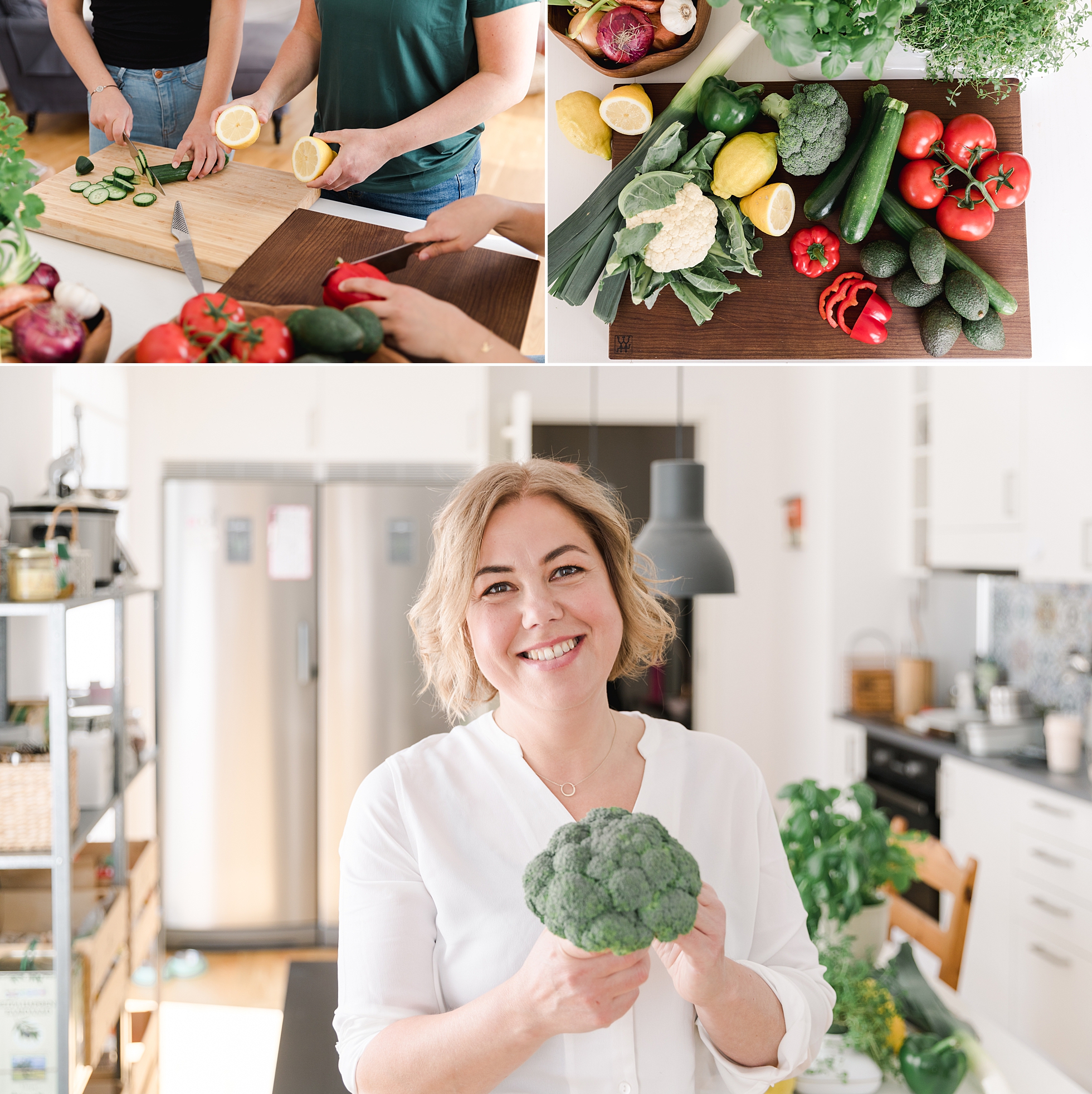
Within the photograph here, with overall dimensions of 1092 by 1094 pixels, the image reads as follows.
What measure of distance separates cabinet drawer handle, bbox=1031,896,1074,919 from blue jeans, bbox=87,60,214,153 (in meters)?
3.16

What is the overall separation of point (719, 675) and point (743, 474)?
998 mm

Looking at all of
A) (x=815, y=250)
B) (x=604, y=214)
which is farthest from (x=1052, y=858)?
(x=604, y=214)

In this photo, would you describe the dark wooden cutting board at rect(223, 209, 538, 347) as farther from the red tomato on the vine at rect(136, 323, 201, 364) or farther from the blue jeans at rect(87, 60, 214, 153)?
the blue jeans at rect(87, 60, 214, 153)

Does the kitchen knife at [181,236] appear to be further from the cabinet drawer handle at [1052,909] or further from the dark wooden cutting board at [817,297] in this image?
the cabinet drawer handle at [1052,909]

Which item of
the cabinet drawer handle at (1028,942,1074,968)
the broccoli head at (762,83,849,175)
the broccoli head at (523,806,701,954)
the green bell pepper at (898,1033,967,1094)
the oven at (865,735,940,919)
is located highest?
the broccoli head at (762,83,849,175)

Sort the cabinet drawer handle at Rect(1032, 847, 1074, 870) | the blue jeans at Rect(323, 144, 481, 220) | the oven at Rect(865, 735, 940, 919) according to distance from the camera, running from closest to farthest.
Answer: the blue jeans at Rect(323, 144, 481, 220)
the cabinet drawer handle at Rect(1032, 847, 1074, 870)
the oven at Rect(865, 735, 940, 919)

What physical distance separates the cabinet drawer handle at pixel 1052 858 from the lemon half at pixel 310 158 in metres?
2.83

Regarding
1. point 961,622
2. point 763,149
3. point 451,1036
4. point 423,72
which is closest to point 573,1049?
point 451,1036

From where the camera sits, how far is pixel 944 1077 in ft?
4.95

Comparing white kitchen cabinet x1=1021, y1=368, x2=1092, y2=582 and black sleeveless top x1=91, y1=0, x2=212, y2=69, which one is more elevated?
black sleeveless top x1=91, y1=0, x2=212, y2=69

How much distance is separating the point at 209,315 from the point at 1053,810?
2.80 m

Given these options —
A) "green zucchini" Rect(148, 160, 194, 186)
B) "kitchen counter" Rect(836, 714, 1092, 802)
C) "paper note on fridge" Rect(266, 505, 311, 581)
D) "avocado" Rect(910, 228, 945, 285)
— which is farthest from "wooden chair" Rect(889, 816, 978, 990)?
"paper note on fridge" Rect(266, 505, 311, 581)

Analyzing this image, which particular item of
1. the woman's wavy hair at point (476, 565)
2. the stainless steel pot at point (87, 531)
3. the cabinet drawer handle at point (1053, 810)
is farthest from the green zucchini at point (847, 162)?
the cabinet drawer handle at point (1053, 810)

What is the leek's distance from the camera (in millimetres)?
1667
